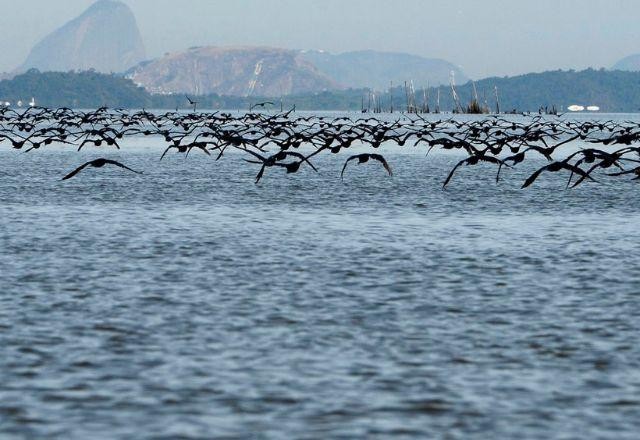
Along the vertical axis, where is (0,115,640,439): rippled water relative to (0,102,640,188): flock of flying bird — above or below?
above

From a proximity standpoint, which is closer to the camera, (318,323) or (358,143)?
(318,323)

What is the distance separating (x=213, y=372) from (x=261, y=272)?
5.20 metres

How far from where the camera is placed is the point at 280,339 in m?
9.66

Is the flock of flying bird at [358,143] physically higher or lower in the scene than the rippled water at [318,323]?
lower

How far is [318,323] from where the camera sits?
10344 millimetres

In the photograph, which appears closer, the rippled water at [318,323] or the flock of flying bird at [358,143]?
the rippled water at [318,323]

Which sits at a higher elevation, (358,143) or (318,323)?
(318,323)

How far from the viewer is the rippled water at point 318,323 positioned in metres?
7.38

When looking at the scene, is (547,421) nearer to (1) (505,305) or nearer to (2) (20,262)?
(1) (505,305)

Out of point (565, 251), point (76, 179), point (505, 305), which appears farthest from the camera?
point (76, 179)

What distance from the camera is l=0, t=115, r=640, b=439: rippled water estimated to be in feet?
24.2

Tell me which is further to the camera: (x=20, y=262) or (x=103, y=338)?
(x=20, y=262)

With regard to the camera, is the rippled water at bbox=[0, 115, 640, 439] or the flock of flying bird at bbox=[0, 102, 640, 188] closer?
the rippled water at bbox=[0, 115, 640, 439]

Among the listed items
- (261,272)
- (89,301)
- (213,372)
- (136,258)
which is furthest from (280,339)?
(136,258)
